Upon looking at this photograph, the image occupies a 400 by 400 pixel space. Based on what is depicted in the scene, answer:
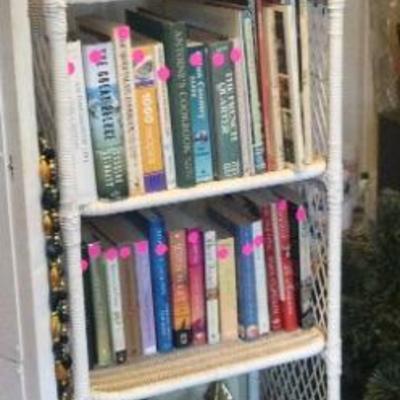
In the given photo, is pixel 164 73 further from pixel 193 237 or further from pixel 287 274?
pixel 287 274

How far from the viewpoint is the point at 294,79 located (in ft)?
4.66

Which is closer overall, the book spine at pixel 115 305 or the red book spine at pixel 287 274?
the book spine at pixel 115 305

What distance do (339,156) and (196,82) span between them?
0.27 m

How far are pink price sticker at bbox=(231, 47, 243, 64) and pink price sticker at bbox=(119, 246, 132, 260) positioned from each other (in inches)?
13.3

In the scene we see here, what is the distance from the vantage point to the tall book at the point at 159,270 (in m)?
1.48

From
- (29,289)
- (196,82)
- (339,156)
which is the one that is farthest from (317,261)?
(29,289)

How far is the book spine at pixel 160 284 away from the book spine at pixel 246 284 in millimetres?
129

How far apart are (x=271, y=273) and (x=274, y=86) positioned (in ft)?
1.09

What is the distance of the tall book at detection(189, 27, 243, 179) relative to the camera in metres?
1.39

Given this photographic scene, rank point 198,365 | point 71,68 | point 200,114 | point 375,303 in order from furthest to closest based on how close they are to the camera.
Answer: point 375,303, point 198,365, point 200,114, point 71,68

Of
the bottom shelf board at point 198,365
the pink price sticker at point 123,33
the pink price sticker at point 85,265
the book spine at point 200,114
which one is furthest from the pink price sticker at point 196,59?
the bottom shelf board at point 198,365

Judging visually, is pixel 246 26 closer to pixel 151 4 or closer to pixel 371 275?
pixel 151 4

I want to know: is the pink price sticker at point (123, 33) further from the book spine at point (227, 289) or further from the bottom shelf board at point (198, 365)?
the bottom shelf board at point (198, 365)

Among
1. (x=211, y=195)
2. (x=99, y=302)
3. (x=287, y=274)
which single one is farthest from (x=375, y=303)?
(x=99, y=302)
